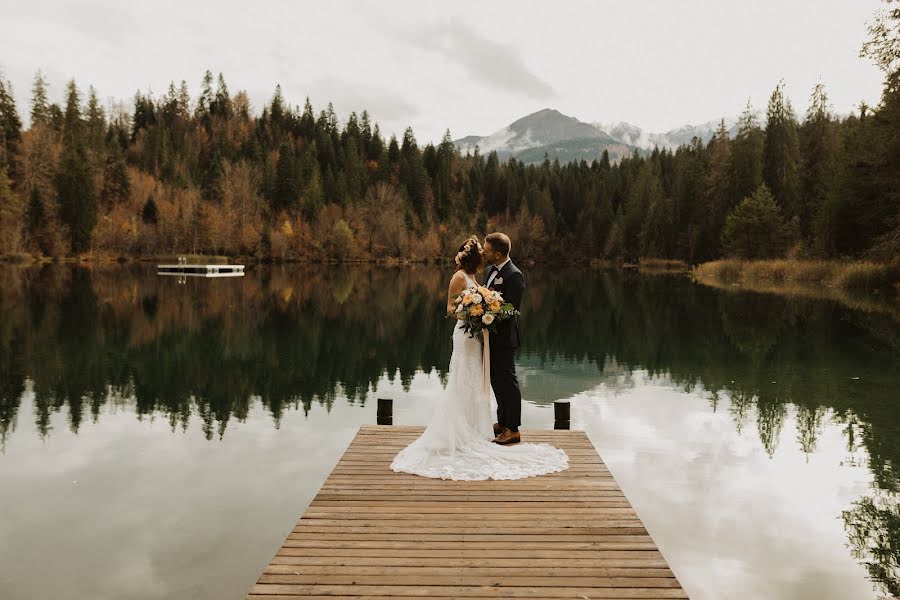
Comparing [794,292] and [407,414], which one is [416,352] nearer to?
[407,414]

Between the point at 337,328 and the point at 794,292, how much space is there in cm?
3349

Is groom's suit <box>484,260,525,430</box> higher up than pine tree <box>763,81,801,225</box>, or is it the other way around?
pine tree <box>763,81,801,225</box>

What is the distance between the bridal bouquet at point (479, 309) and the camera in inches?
313

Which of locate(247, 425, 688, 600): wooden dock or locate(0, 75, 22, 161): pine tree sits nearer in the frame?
locate(247, 425, 688, 600): wooden dock

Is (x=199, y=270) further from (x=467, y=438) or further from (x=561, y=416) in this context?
(x=467, y=438)

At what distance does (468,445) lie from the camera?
8.04m

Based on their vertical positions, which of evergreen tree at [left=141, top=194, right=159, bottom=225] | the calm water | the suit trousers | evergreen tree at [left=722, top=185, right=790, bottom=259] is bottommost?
the calm water

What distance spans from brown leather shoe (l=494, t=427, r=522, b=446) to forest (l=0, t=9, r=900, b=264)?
34389mm

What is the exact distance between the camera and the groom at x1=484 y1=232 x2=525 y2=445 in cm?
852

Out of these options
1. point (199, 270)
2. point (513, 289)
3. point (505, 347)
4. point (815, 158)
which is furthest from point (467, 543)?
point (815, 158)

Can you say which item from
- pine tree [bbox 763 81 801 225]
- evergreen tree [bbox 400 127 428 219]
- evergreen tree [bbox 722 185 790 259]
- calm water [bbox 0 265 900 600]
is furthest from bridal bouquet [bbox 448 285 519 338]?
evergreen tree [bbox 400 127 428 219]

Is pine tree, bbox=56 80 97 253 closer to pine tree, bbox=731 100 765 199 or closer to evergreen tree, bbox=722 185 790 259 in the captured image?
evergreen tree, bbox=722 185 790 259

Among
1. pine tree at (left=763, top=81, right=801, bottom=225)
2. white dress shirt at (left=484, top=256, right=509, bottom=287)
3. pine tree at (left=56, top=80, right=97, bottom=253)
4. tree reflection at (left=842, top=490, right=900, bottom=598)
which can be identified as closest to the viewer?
tree reflection at (left=842, top=490, right=900, bottom=598)

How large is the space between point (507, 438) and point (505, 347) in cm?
123
